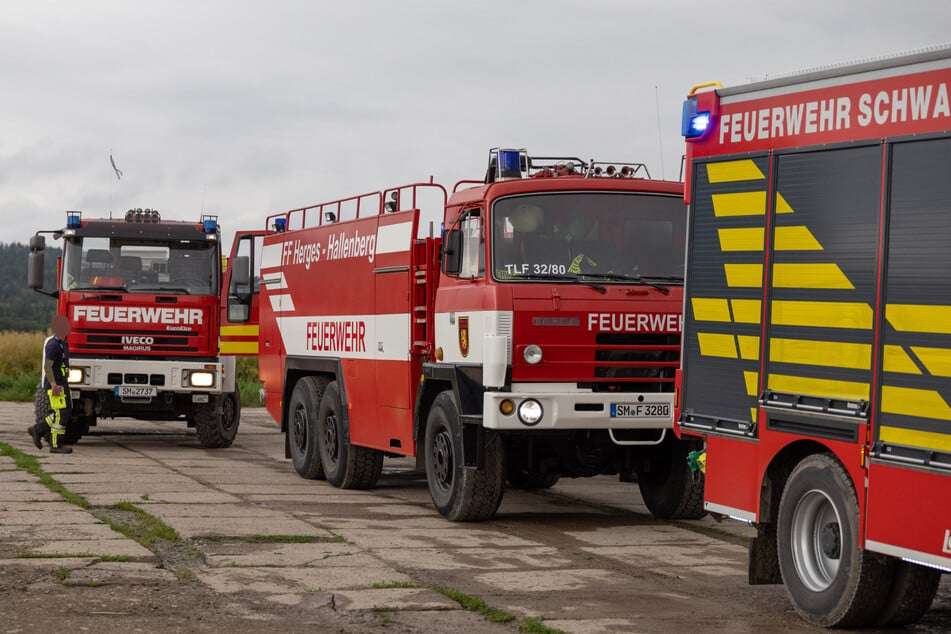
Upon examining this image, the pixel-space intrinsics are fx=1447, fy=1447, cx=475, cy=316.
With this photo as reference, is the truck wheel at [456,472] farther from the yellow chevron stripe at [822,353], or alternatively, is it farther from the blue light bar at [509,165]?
the yellow chevron stripe at [822,353]

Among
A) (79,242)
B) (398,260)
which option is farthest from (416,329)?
(79,242)

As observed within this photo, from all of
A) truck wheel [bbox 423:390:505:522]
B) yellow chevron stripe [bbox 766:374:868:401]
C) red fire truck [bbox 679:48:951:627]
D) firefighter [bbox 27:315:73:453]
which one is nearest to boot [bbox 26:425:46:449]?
firefighter [bbox 27:315:73:453]

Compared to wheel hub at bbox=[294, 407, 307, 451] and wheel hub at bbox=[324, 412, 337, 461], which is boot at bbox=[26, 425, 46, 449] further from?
wheel hub at bbox=[324, 412, 337, 461]

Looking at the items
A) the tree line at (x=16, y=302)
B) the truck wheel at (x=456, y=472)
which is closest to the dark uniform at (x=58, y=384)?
the truck wheel at (x=456, y=472)

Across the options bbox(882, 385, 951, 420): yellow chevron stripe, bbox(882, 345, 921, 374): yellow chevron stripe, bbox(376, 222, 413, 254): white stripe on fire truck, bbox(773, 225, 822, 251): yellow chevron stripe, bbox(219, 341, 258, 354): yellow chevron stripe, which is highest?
bbox(376, 222, 413, 254): white stripe on fire truck

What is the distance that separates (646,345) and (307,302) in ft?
18.3

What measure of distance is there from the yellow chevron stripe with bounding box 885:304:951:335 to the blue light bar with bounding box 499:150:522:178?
549cm

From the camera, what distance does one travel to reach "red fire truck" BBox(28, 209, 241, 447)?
65.4 feet

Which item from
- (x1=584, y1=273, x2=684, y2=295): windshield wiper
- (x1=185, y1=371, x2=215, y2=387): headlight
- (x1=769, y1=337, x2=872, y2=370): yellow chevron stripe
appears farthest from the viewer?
(x1=185, y1=371, x2=215, y2=387): headlight

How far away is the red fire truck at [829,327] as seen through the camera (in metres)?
7.21

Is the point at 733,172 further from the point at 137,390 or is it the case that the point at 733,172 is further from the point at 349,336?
the point at 137,390

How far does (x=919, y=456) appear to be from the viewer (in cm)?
714

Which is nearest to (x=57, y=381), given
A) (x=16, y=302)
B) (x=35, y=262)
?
(x=35, y=262)

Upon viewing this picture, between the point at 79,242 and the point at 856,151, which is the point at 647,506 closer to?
the point at 856,151
